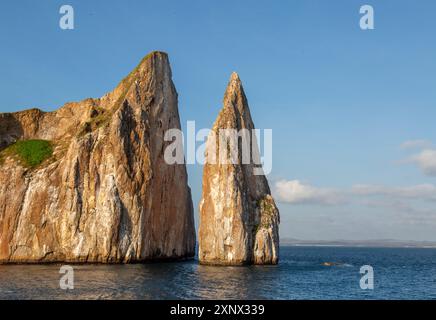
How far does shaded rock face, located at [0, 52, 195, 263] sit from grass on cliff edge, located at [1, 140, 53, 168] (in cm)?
129

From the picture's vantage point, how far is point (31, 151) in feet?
275

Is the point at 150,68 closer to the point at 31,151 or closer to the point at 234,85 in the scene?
the point at 234,85

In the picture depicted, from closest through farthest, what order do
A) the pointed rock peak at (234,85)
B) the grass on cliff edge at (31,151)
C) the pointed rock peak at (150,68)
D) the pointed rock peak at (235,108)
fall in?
the pointed rock peak at (235,108) < the pointed rock peak at (234,85) < the grass on cliff edge at (31,151) < the pointed rock peak at (150,68)

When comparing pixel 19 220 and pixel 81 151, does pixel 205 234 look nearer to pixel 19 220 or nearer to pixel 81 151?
pixel 81 151

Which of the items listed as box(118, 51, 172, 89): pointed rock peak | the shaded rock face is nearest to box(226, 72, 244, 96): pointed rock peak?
the shaded rock face

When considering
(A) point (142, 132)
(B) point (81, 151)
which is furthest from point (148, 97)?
(B) point (81, 151)

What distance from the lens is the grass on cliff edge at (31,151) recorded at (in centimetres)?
8175

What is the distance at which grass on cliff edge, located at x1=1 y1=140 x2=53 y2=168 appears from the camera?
8175cm

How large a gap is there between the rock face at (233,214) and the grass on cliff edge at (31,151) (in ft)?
94.8

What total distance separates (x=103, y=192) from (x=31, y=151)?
60.0 feet

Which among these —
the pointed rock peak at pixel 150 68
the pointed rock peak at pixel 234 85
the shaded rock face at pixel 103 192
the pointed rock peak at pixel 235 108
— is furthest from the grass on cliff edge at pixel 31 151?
the pointed rock peak at pixel 234 85

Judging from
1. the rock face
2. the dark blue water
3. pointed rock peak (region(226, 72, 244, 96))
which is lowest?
the dark blue water

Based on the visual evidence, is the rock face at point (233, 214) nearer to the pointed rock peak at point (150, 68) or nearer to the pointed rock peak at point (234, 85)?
the pointed rock peak at point (234, 85)

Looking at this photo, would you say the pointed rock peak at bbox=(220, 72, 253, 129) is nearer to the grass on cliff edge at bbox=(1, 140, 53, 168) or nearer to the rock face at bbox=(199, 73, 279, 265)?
the rock face at bbox=(199, 73, 279, 265)
